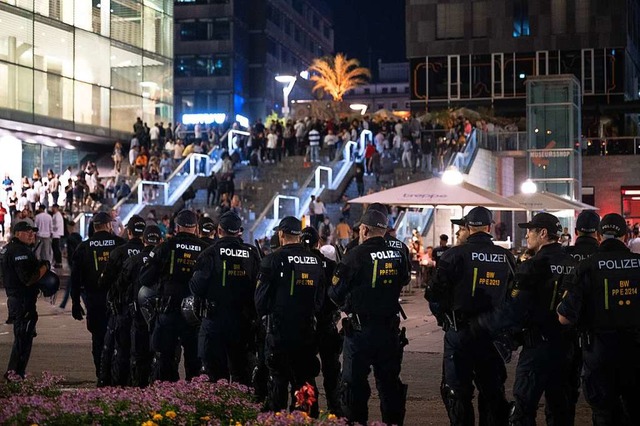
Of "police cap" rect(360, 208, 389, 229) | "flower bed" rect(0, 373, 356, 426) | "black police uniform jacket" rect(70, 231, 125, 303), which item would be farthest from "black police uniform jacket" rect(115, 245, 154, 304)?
"flower bed" rect(0, 373, 356, 426)

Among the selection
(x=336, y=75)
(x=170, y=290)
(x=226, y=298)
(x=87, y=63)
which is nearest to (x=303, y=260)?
(x=226, y=298)

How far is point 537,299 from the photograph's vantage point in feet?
28.3

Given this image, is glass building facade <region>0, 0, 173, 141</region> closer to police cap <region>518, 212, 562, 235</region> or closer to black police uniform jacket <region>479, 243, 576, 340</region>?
police cap <region>518, 212, 562, 235</region>

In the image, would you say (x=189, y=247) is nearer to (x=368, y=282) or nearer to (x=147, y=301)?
(x=147, y=301)

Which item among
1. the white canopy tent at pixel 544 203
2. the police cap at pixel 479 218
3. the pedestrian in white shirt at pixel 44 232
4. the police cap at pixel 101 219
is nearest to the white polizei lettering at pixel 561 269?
the police cap at pixel 479 218

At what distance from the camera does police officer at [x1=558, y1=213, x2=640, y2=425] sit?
812 centimetres

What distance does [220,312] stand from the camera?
32.8ft

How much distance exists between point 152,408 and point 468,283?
11.1 feet

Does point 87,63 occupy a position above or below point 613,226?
above

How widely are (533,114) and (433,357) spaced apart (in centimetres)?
2299

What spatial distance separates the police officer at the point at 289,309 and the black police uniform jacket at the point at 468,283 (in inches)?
46.5

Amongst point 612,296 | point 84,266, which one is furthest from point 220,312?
point 612,296

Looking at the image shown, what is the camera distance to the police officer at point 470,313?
885 centimetres

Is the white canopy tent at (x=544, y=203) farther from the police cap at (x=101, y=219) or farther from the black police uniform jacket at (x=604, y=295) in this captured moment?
the black police uniform jacket at (x=604, y=295)
